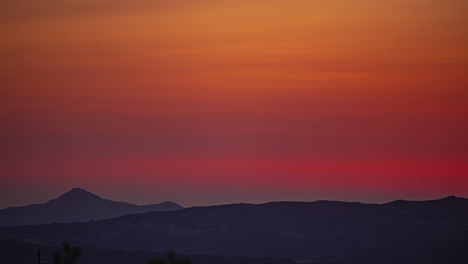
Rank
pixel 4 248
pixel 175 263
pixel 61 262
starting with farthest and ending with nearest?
pixel 4 248 < pixel 61 262 < pixel 175 263

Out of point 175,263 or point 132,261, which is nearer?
point 175,263

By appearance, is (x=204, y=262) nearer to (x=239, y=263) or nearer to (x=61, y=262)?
(x=239, y=263)

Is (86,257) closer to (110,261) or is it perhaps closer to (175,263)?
(110,261)

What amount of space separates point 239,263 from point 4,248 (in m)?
49.3

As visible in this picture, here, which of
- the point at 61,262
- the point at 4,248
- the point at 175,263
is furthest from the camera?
the point at 4,248

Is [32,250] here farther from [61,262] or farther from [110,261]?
[61,262]

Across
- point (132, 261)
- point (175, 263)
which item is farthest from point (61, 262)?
point (132, 261)

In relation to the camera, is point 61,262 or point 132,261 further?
point 132,261

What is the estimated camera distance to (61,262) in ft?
174

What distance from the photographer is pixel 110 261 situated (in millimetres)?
197500

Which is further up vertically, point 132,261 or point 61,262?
point 132,261

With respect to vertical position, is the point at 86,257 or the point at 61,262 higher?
the point at 86,257

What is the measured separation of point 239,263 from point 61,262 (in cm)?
14678

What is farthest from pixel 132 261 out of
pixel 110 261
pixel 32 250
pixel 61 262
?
pixel 61 262
